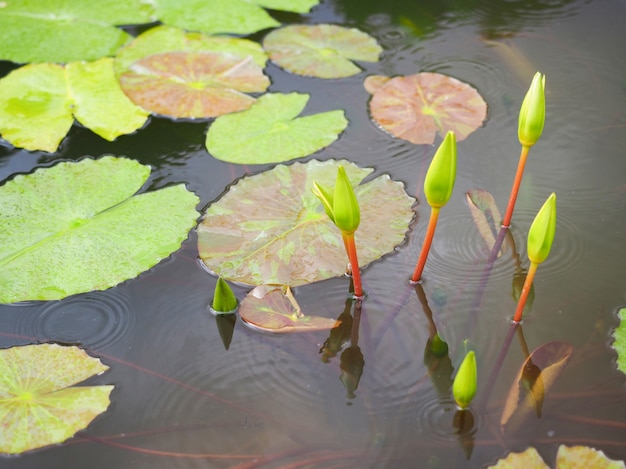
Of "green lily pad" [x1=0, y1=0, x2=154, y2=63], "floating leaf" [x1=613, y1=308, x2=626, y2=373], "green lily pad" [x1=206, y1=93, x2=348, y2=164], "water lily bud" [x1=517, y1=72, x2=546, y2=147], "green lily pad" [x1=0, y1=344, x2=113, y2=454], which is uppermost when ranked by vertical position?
"water lily bud" [x1=517, y1=72, x2=546, y2=147]

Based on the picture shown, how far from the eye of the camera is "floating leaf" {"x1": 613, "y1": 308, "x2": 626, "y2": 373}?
186 cm

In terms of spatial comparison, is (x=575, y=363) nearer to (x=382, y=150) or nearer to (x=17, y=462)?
(x=382, y=150)

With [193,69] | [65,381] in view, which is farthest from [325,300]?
[193,69]

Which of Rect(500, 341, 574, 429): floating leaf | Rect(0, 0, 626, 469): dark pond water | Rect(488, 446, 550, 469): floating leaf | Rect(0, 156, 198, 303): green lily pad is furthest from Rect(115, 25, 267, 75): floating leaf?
Rect(488, 446, 550, 469): floating leaf

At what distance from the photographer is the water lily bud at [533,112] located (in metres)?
1.95

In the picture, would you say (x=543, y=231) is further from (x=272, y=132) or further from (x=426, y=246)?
(x=272, y=132)

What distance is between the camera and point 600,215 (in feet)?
7.66

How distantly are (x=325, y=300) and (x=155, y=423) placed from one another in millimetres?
624

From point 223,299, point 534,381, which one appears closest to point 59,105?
point 223,299

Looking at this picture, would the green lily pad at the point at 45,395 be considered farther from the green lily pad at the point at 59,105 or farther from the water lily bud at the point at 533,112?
the water lily bud at the point at 533,112

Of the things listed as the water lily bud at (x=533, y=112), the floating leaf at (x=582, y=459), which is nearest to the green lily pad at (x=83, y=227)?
the water lily bud at (x=533, y=112)

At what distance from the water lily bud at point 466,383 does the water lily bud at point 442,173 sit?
0.45 meters

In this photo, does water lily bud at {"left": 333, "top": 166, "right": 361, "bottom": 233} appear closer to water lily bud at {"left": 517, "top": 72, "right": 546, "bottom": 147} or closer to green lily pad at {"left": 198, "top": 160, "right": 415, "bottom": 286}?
green lily pad at {"left": 198, "top": 160, "right": 415, "bottom": 286}

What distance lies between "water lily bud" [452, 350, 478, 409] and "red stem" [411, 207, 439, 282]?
1.38 ft
